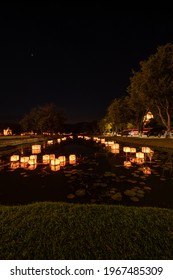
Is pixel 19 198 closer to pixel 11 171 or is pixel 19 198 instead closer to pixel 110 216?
pixel 110 216

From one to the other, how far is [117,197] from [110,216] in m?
2.31

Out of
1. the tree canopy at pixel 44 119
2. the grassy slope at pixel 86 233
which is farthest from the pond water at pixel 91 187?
the tree canopy at pixel 44 119

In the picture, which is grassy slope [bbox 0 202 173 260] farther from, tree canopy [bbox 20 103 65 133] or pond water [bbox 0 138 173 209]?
tree canopy [bbox 20 103 65 133]

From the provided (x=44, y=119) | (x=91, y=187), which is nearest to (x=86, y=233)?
(x=91, y=187)

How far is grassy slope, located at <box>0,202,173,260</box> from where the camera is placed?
10.4 feet

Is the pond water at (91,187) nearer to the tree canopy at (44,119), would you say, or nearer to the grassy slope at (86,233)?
the grassy slope at (86,233)

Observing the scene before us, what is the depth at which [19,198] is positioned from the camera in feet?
22.0

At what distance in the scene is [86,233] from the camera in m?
3.71

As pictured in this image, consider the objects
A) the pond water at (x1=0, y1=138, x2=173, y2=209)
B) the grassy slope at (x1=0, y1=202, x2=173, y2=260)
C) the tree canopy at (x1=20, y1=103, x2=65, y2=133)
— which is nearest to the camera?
the grassy slope at (x1=0, y1=202, x2=173, y2=260)

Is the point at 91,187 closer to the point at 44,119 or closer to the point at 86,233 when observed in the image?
the point at 86,233

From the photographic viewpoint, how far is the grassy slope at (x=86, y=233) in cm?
316

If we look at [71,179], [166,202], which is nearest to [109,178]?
[71,179]

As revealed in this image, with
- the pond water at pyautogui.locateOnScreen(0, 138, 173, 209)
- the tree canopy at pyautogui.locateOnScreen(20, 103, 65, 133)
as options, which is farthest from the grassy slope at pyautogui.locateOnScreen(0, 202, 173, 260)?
the tree canopy at pyautogui.locateOnScreen(20, 103, 65, 133)
